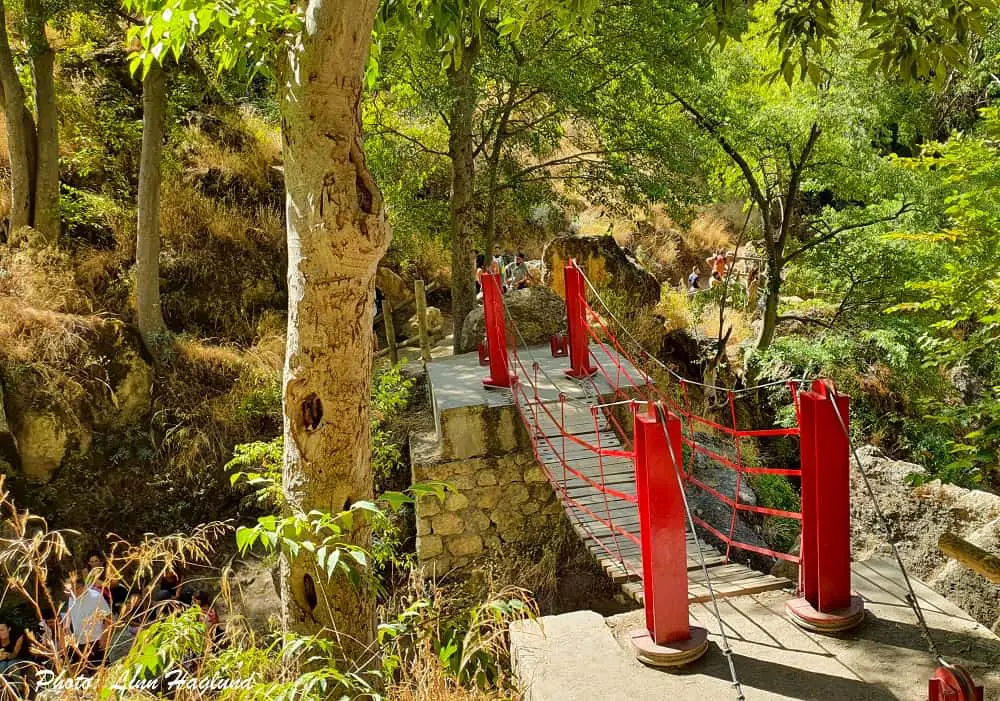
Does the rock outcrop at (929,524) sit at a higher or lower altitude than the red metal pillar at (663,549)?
lower

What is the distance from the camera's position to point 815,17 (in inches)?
147

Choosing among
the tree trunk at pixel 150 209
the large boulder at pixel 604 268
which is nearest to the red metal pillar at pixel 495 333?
the tree trunk at pixel 150 209

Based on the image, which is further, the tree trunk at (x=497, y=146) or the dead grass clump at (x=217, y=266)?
the dead grass clump at (x=217, y=266)

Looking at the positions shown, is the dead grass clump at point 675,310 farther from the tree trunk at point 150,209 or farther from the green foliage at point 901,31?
the green foliage at point 901,31

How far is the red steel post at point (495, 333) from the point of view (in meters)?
7.72

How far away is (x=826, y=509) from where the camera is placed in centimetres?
361

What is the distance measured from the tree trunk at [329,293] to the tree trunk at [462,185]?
219 inches

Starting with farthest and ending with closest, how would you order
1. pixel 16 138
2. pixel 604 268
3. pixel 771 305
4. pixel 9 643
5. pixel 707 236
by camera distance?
1. pixel 707 236
2. pixel 604 268
3. pixel 771 305
4. pixel 16 138
5. pixel 9 643

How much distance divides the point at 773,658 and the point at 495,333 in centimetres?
490

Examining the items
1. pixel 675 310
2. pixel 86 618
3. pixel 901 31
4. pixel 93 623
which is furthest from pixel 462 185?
pixel 93 623

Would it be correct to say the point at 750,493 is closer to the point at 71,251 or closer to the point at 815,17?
the point at 815,17

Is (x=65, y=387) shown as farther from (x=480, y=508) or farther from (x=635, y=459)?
(x=635, y=459)

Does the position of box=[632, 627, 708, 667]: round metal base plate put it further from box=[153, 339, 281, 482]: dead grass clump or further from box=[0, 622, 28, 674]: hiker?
box=[153, 339, 281, 482]: dead grass clump

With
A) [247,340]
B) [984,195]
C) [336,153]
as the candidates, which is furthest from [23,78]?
[984,195]
